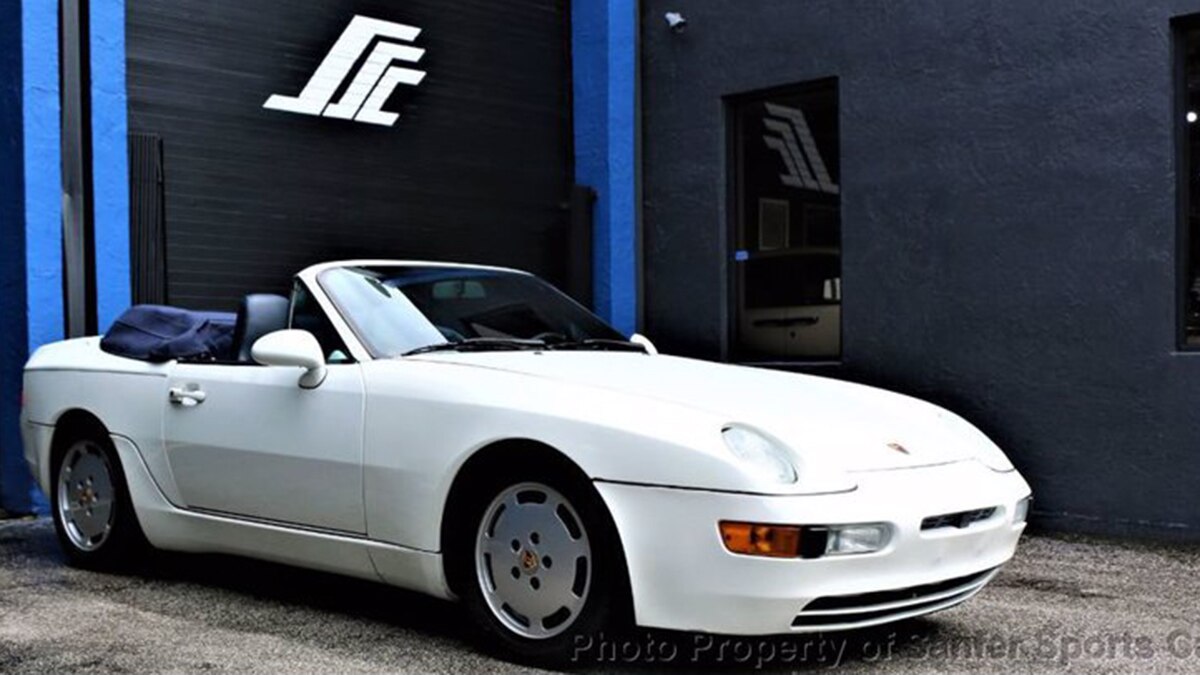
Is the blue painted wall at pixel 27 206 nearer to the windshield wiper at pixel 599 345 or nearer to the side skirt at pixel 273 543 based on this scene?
the side skirt at pixel 273 543

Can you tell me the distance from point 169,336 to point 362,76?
3695 mm

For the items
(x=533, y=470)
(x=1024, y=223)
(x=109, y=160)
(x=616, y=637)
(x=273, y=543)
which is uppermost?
(x=109, y=160)

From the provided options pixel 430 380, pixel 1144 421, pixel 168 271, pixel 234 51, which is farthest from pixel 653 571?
pixel 234 51

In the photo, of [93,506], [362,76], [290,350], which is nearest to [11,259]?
→ [93,506]

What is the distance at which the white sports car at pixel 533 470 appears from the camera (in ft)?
11.6

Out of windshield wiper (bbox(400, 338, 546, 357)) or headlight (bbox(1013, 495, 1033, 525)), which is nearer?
headlight (bbox(1013, 495, 1033, 525))

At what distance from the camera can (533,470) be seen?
3891 millimetres

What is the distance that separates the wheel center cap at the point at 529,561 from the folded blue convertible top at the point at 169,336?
6.38ft

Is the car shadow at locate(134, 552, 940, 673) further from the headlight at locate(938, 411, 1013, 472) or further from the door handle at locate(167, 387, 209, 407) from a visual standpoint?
the door handle at locate(167, 387, 209, 407)

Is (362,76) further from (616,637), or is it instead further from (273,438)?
(616,637)

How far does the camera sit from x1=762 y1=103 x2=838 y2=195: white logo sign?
855 cm

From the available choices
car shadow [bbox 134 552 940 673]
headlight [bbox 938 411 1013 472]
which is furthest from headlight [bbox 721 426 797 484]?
headlight [bbox 938 411 1013 472]

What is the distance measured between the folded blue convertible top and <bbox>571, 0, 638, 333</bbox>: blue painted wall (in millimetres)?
4176

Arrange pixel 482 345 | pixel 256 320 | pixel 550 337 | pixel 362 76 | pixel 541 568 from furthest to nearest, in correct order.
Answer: pixel 362 76 < pixel 256 320 < pixel 550 337 < pixel 482 345 < pixel 541 568
